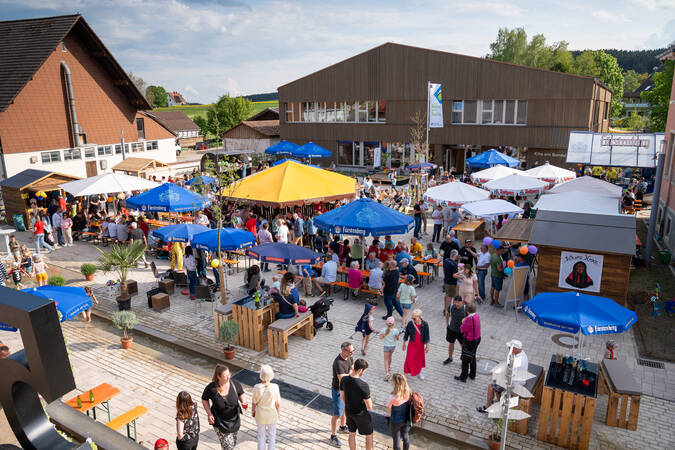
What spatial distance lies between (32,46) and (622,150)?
3640 centimetres

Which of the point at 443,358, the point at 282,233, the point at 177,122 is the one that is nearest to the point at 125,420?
the point at 443,358

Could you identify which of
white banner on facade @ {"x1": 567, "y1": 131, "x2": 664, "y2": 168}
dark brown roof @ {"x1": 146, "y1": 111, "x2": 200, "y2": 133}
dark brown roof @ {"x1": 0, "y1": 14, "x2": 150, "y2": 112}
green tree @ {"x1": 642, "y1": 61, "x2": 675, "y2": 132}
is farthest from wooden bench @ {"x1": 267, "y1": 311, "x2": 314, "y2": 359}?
dark brown roof @ {"x1": 146, "y1": 111, "x2": 200, "y2": 133}

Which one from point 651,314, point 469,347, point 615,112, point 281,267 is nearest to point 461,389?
point 469,347

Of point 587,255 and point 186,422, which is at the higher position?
point 587,255

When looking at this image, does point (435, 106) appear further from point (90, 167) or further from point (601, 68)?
point (601, 68)

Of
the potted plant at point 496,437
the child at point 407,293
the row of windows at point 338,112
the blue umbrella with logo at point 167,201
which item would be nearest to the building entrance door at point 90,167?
the row of windows at point 338,112

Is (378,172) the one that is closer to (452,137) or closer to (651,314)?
(452,137)

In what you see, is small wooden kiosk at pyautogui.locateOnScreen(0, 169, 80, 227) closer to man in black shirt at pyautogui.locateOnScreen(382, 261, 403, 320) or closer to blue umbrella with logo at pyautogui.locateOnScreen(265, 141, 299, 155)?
blue umbrella with logo at pyautogui.locateOnScreen(265, 141, 299, 155)

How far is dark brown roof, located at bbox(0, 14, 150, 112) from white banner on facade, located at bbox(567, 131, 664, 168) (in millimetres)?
31477

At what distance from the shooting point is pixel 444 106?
3566cm

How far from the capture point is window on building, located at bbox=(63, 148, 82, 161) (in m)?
→ 31.9

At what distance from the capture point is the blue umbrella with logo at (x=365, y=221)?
1297 cm

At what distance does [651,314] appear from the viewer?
11930mm

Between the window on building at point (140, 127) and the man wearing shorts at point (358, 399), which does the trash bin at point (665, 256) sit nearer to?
the man wearing shorts at point (358, 399)
